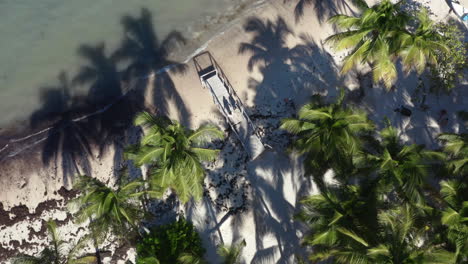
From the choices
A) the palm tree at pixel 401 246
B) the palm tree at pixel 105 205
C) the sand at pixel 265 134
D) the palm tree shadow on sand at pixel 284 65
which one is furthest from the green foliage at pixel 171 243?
the palm tree shadow on sand at pixel 284 65

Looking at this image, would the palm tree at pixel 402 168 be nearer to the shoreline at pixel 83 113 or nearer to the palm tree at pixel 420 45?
the palm tree at pixel 420 45

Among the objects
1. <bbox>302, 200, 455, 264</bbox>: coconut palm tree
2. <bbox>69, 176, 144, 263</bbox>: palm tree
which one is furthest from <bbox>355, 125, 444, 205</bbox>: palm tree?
<bbox>69, 176, 144, 263</bbox>: palm tree

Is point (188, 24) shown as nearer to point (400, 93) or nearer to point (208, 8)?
point (208, 8)

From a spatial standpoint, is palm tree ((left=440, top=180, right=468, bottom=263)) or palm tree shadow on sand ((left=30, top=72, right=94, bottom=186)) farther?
palm tree shadow on sand ((left=30, top=72, right=94, bottom=186))

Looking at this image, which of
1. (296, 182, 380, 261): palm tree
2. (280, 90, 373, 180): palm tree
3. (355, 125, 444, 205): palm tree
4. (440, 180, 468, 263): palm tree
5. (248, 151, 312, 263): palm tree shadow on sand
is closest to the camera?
(296, 182, 380, 261): palm tree

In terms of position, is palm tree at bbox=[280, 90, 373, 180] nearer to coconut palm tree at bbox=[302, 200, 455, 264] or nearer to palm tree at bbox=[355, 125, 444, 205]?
palm tree at bbox=[355, 125, 444, 205]

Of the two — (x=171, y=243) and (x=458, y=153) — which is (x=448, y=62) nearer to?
(x=458, y=153)
